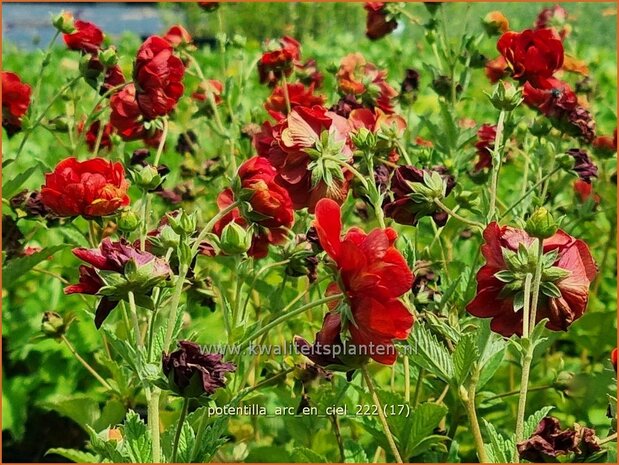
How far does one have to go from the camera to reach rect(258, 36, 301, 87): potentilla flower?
204 cm

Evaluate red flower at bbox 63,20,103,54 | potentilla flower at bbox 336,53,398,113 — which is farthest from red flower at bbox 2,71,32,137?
potentilla flower at bbox 336,53,398,113

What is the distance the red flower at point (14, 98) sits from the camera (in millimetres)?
1802

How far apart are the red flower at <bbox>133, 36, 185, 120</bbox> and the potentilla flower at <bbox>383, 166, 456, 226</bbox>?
0.50 meters

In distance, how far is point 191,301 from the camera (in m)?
1.62

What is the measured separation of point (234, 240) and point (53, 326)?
0.74 m

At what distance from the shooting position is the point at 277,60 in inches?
80.0

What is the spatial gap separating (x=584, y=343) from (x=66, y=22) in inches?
52.2

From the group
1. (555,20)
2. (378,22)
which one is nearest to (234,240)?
(378,22)

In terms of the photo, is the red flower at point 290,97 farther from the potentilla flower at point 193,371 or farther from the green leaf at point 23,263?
the potentilla flower at point 193,371

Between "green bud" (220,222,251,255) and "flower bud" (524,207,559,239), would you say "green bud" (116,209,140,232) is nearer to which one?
"green bud" (220,222,251,255)

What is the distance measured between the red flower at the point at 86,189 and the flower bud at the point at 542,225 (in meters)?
0.63

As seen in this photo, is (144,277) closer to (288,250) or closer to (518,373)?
(288,250)

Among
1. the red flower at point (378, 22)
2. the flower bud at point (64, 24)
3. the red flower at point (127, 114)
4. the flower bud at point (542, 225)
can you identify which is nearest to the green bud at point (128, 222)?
the red flower at point (127, 114)

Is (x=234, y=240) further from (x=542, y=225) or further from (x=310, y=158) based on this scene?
(x=542, y=225)
